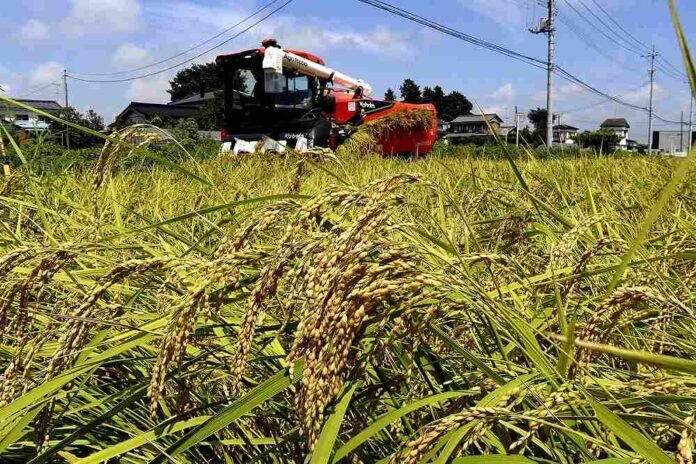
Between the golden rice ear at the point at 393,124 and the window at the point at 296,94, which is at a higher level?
the window at the point at 296,94

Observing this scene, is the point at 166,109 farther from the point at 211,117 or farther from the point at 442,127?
the point at 442,127

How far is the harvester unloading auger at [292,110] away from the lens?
13.3 metres

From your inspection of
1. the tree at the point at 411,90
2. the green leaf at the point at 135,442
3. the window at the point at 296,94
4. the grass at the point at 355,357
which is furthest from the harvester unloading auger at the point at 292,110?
the tree at the point at 411,90

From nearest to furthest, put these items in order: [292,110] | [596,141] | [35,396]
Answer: [35,396] → [292,110] → [596,141]

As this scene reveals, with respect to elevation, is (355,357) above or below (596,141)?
below

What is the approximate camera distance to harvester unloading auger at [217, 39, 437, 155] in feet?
43.6

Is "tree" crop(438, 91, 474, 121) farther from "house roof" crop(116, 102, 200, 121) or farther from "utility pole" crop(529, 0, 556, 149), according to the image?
"utility pole" crop(529, 0, 556, 149)

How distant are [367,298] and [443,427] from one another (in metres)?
0.17

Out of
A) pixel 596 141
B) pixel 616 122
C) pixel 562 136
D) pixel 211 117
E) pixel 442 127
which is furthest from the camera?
pixel 616 122

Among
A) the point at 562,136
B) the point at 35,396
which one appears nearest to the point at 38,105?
the point at 562,136

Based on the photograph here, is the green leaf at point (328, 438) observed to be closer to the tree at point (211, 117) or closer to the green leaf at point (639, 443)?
the green leaf at point (639, 443)

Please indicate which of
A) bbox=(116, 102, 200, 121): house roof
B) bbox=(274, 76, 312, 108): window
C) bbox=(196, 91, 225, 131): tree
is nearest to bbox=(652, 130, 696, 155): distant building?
bbox=(274, 76, 312, 108): window

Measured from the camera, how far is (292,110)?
14.3 metres

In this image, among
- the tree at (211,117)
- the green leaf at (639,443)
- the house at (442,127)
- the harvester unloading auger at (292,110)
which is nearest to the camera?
the green leaf at (639,443)
